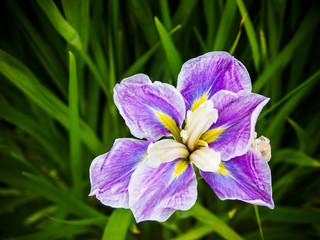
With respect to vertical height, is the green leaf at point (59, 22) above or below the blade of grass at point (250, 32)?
above

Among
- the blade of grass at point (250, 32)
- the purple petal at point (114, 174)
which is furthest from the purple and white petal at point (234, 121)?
the blade of grass at point (250, 32)

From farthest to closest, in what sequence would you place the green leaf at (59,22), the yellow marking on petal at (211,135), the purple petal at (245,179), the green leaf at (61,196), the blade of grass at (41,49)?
the blade of grass at (41,49)
the green leaf at (61,196)
the green leaf at (59,22)
the yellow marking on petal at (211,135)
the purple petal at (245,179)

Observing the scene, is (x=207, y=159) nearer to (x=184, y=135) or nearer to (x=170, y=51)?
(x=184, y=135)

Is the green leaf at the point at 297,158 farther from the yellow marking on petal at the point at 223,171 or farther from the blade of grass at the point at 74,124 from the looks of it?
the blade of grass at the point at 74,124

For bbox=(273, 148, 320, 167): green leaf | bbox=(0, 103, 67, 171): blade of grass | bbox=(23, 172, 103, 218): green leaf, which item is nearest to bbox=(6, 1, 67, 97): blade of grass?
bbox=(0, 103, 67, 171): blade of grass

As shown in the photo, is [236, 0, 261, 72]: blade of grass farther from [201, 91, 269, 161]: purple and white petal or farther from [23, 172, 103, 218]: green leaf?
[23, 172, 103, 218]: green leaf

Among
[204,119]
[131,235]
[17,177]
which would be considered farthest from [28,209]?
[204,119]

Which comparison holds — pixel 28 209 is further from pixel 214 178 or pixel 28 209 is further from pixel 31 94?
pixel 214 178
